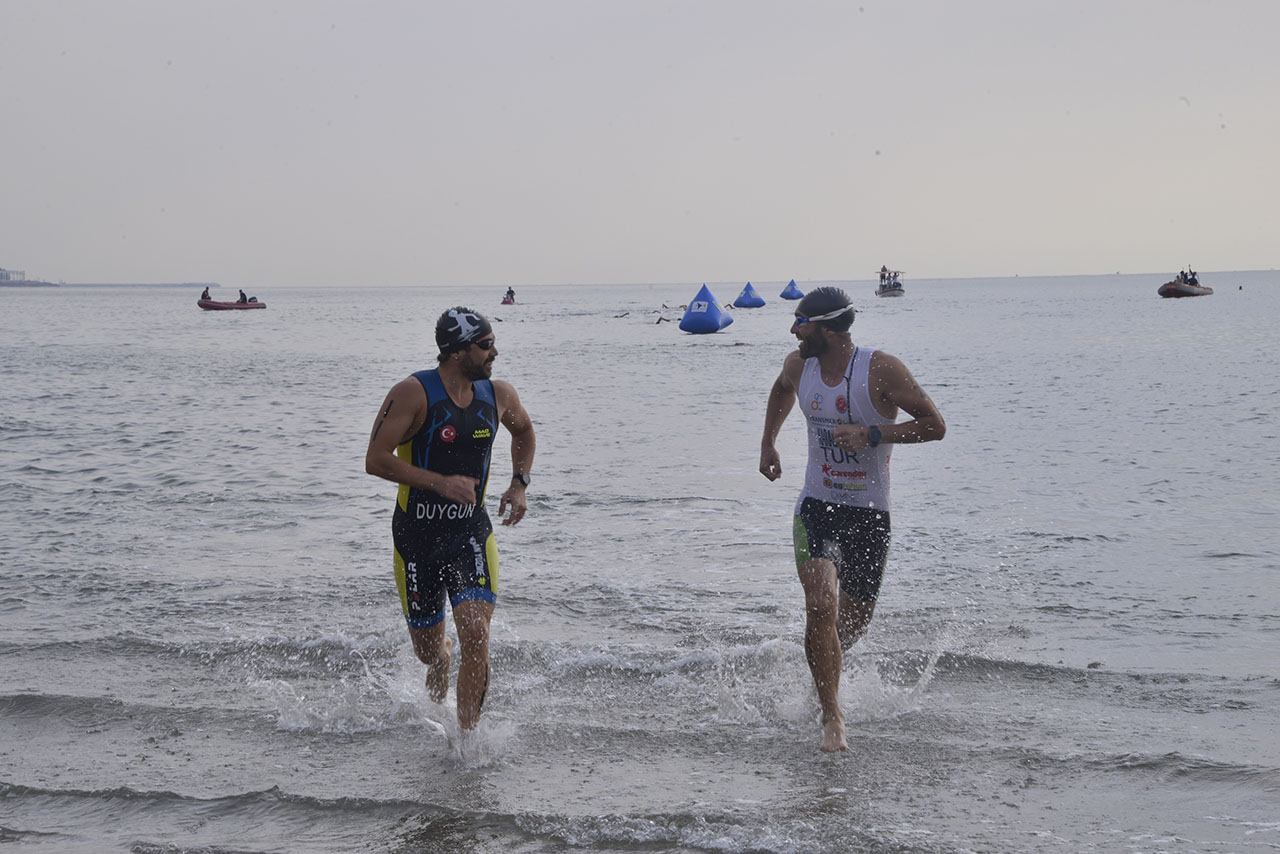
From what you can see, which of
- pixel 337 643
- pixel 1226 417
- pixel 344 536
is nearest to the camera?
pixel 337 643

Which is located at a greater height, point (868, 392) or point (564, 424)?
point (868, 392)

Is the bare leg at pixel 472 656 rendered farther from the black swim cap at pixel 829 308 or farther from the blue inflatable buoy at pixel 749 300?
the blue inflatable buoy at pixel 749 300

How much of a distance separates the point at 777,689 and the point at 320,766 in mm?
2366

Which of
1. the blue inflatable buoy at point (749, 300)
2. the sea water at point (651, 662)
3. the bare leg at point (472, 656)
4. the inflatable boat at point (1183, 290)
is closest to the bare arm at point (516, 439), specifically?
the bare leg at point (472, 656)

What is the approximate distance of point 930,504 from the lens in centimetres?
1134

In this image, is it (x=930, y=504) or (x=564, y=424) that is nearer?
(x=930, y=504)

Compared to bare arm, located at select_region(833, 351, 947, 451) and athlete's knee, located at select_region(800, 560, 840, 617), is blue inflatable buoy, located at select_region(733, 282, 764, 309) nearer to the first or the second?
bare arm, located at select_region(833, 351, 947, 451)

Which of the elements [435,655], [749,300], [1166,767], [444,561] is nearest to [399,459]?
[444,561]

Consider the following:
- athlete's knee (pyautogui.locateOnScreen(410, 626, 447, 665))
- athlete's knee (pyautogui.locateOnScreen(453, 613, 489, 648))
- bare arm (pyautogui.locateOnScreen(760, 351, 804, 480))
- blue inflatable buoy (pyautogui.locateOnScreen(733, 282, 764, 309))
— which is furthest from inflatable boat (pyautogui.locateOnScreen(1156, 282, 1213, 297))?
athlete's knee (pyautogui.locateOnScreen(453, 613, 489, 648))

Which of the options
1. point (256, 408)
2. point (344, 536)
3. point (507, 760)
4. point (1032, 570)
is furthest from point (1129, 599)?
point (256, 408)

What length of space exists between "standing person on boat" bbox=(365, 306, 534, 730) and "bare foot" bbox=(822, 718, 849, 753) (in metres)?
1.55

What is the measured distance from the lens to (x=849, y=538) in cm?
493

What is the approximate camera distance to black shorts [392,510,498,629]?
4.53 m

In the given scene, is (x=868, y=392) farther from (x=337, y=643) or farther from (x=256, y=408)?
(x=256, y=408)
